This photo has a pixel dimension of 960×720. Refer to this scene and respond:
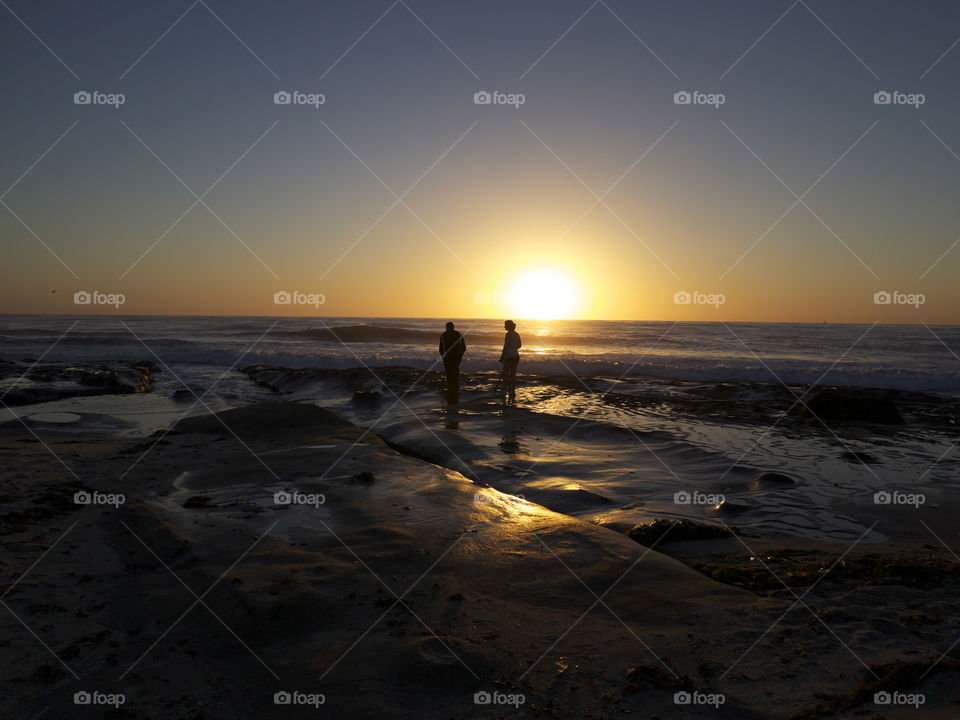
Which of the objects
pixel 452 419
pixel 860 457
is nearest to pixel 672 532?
pixel 860 457

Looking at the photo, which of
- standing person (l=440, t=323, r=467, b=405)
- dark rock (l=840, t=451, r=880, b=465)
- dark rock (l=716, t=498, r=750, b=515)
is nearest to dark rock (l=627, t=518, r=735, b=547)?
dark rock (l=716, t=498, r=750, b=515)

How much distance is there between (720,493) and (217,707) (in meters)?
6.85

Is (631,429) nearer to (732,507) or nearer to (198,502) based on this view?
(732,507)

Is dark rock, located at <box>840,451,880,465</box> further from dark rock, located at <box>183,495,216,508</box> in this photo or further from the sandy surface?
dark rock, located at <box>183,495,216,508</box>

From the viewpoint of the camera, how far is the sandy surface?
3.32 m

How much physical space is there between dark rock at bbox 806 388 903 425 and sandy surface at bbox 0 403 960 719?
11.0 m

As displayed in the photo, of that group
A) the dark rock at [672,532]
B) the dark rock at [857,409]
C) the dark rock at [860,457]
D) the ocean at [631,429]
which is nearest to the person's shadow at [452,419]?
the ocean at [631,429]

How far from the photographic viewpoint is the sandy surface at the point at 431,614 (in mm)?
3324

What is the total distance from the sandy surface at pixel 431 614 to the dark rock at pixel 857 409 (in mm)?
10953

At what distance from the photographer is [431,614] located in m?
4.24

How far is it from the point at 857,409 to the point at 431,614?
51.1 feet

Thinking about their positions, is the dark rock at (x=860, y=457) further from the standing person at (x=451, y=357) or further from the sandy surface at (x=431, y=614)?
the standing person at (x=451, y=357)

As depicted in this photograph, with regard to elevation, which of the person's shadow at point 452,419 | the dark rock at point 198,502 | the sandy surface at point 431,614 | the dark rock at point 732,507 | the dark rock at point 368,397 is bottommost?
the sandy surface at point 431,614

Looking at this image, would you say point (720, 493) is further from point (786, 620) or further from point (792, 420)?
point (792, 420)
